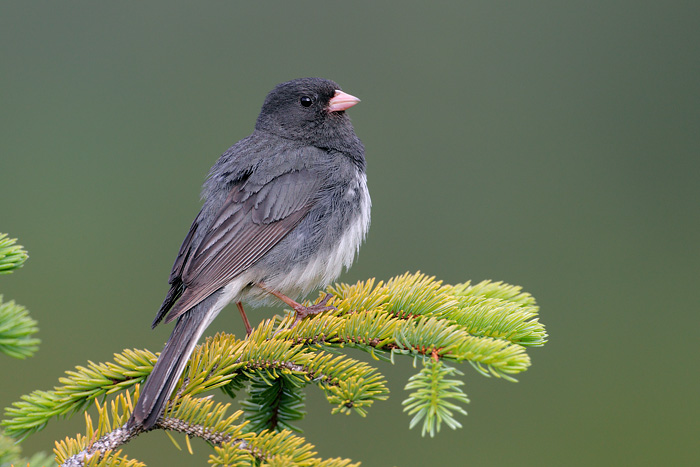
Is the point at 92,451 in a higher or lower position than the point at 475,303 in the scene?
lower

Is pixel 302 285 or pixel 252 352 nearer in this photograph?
pixel 252 352

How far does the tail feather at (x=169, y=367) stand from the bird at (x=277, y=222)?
0.02m

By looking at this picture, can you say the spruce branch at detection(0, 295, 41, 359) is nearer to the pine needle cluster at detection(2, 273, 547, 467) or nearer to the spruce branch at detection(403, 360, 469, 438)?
the pine needle cluster at detection(2, 273, 547, 467)

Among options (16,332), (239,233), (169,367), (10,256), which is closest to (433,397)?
(169,367)

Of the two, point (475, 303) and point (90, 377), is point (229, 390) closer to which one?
point (90, 377)

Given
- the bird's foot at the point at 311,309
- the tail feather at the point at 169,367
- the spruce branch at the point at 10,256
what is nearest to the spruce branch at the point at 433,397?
the tail feather at the point at 169,367

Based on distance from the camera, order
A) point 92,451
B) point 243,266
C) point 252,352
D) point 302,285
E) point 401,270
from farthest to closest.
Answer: point 401,270 → point 302,285 → point 243,266 → point 252,352 → point 92,451

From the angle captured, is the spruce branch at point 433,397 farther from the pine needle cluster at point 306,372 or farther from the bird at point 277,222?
the bird at point 277,222

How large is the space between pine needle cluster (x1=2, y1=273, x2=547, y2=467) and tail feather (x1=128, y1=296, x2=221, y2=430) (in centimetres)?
4

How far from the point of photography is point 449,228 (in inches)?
168

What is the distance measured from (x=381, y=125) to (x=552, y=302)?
5.65 ft

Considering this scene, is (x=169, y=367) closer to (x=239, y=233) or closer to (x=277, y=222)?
(x=239, y=233)

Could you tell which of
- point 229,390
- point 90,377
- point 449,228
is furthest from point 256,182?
point 449,228

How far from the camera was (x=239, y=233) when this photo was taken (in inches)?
106
